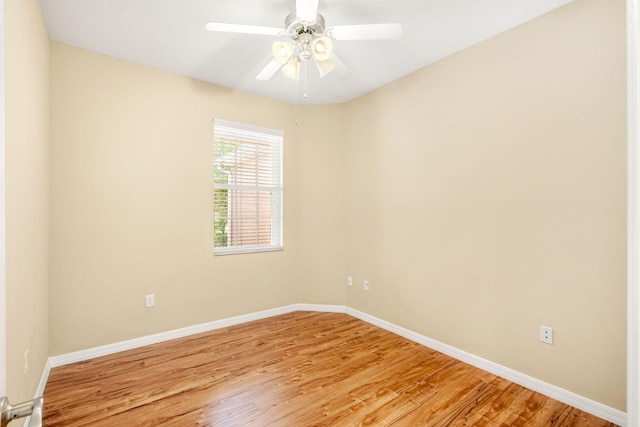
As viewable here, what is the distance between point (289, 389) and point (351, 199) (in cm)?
223

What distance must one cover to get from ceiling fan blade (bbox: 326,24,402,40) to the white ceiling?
31cm

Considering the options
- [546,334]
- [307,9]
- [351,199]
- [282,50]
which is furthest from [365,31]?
[546,334]

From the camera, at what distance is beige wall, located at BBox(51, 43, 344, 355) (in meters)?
2.55

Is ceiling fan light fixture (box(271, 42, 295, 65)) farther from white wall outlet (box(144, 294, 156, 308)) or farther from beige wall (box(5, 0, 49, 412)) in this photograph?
white wall outlet (box(144, 294, 156, 308))

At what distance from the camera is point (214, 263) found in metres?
3.31

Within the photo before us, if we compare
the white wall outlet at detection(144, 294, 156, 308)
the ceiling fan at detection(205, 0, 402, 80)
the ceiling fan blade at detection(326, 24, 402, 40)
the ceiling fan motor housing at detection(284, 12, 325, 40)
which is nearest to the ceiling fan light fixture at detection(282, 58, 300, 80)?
the ceiling fan at detection(205, 0, 402, 80)

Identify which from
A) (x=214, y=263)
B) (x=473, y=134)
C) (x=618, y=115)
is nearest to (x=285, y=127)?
(x=214, y=263)

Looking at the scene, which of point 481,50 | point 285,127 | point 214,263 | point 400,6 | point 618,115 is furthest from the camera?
point 285,127

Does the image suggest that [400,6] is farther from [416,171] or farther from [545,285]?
[545,285]

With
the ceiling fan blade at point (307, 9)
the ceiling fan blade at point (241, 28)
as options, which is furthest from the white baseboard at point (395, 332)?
the ceiling fan blade at point (307, 9)

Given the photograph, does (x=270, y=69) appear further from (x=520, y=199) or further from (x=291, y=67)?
A: (x=520, y=199)

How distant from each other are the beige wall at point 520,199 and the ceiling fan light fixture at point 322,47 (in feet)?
4.54

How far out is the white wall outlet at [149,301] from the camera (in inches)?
114

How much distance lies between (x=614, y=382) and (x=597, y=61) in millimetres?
1972
